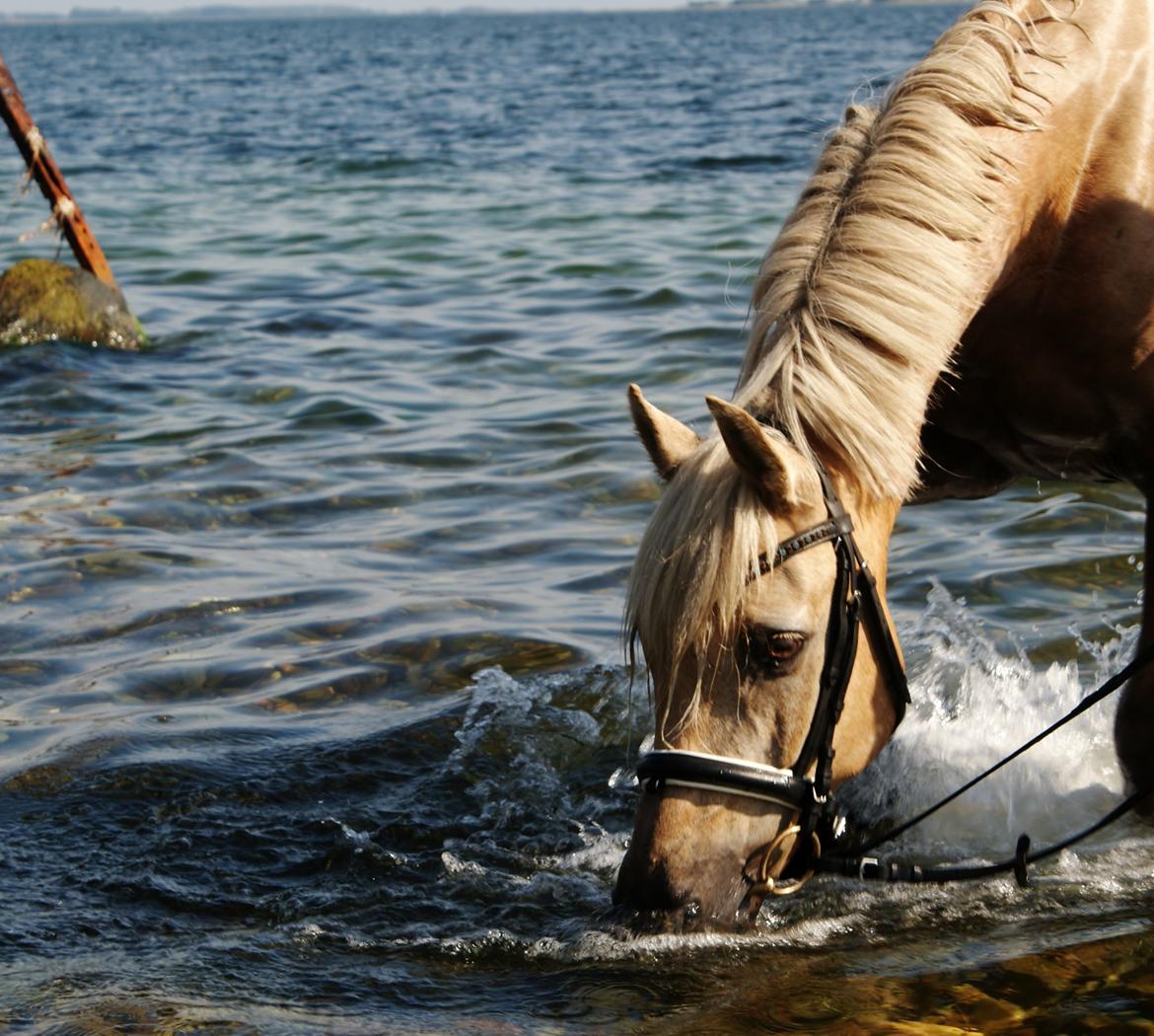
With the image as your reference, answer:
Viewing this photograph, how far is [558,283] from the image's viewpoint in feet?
40.7

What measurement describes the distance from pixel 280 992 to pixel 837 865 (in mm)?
1264

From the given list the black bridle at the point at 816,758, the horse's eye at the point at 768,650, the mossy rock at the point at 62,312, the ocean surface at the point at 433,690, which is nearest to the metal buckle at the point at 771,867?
the black bridle at the point at 816,758

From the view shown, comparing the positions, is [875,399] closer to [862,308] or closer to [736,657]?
[862,308]

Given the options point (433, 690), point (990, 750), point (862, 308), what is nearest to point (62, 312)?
point (433, 690)

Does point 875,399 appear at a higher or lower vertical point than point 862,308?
lower

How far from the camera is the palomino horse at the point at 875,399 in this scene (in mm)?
2943

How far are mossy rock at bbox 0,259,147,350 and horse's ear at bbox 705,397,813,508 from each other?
8.56 metres

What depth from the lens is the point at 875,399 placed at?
10.0 ft

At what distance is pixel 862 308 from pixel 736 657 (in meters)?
0.78

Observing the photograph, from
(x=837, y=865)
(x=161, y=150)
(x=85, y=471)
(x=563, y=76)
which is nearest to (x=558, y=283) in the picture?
(x=85, y=471)

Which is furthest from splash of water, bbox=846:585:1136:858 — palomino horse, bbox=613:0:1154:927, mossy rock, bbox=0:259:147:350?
mossy rock, bbox=0:259:147:350

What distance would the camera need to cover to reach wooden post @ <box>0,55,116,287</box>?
395 inches

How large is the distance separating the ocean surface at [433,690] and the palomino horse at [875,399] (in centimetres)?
36

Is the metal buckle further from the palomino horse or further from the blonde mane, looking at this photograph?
the blonde mane
